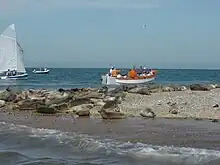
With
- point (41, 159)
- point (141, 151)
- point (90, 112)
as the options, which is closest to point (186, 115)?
point (90, 112)

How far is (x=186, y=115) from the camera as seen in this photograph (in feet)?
66.8

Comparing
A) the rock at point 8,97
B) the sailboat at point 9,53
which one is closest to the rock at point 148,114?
the rock at point 8,97

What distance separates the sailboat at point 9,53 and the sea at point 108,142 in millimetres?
55979

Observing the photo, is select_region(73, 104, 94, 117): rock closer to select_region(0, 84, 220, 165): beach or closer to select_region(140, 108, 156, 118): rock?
select_region(0, 84, 220, 165): beach

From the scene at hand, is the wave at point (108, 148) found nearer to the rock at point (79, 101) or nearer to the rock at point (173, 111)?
the rock at point (173, 111)

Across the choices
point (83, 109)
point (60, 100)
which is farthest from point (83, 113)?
point (60, 100)

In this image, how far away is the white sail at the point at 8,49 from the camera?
245 ft

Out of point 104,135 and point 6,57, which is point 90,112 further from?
point 6,57

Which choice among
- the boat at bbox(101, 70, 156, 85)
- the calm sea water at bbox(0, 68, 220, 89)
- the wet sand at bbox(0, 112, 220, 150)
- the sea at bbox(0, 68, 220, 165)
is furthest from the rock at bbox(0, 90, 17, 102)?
the calm sea water at bbox(0, 68, 220, 89)

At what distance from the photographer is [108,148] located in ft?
44.8

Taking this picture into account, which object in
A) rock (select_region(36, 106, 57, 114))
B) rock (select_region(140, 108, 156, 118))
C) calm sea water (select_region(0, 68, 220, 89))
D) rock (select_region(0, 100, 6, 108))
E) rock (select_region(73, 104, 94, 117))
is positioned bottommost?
calm sea water (select_region(0, 68, 220, 89))

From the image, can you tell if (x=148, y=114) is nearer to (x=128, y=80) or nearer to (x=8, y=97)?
(x=8, y=97)

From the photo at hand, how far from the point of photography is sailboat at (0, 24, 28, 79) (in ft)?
246

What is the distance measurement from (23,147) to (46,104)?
32.4 feet
